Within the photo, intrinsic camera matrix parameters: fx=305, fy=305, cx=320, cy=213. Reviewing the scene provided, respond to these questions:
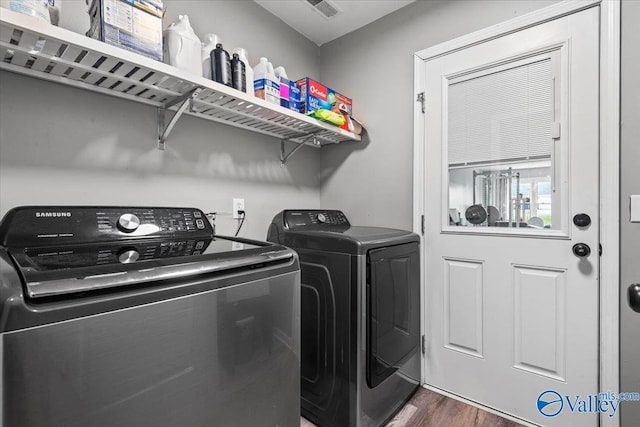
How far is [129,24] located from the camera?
107 cm

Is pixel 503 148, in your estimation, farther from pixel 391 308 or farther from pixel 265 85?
pixel 265 85

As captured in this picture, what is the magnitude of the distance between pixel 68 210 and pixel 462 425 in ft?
6.62

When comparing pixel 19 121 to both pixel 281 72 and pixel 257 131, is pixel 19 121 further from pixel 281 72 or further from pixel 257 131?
pixel 281 72

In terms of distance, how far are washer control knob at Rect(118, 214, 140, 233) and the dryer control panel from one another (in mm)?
772

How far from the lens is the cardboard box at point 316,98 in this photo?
6.00 ft

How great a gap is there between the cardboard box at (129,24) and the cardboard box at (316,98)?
2.78 ft

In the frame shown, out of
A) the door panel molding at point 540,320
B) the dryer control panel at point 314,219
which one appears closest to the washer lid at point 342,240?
the dryer control panel at point 314,219

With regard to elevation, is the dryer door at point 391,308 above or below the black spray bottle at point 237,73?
below

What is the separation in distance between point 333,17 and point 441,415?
2562mm

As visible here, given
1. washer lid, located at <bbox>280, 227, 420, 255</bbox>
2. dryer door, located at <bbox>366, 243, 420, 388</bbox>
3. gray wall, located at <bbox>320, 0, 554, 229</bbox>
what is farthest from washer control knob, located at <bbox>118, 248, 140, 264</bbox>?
gray wall, located at <bbox>320, 0, 554, 229</bbox>

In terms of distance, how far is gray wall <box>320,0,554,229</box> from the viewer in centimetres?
190

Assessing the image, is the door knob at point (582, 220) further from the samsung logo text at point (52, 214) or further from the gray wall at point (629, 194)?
the samsung logo text at point (52, 214)

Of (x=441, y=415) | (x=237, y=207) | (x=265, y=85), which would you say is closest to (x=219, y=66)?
(x=265, y=85)

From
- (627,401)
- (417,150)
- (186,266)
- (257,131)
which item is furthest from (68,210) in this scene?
(627,401)
